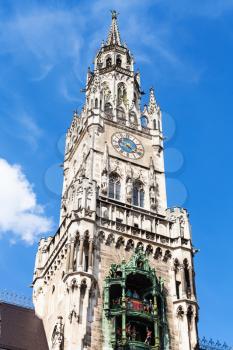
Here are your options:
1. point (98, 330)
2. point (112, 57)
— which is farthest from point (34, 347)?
point (112, 57)

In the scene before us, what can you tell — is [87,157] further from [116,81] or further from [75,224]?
[116,81]

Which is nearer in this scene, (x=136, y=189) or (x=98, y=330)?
(x=98, y=330)

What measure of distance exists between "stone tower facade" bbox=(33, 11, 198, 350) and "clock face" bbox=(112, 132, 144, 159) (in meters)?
0.10

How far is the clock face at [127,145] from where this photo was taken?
136ft

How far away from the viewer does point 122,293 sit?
30.8m

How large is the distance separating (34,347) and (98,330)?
444cm

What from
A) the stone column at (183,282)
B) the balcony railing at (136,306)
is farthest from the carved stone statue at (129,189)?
the balcony railing at (136,306)

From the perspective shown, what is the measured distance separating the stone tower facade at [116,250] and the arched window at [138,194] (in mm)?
77

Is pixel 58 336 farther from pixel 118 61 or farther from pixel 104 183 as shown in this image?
pixel 118 61

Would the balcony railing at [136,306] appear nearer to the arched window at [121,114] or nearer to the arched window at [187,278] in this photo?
the arched window at [187,278]

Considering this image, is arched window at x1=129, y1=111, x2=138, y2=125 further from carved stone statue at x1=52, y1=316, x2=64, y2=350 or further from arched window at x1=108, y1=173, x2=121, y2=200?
carved stone statue at x1=52, y1=316, x2=64, y2=350

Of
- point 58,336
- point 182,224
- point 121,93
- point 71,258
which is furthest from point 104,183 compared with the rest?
point 121,93

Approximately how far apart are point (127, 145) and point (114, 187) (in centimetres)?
450

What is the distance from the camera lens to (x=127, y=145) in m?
42.2
